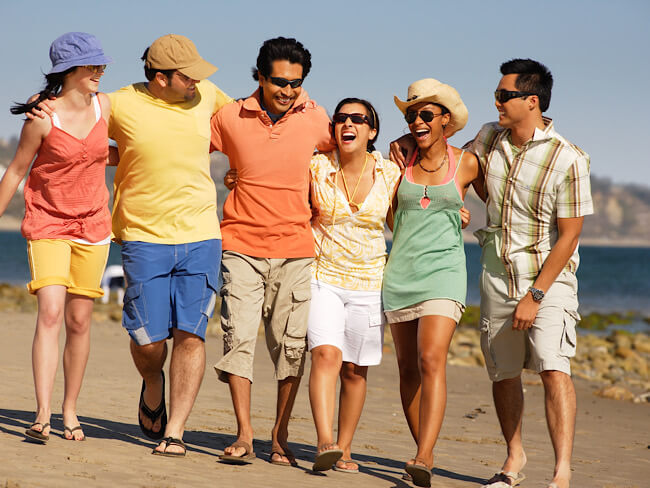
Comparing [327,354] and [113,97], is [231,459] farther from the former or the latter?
[113,97]

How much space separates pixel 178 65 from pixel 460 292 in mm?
2155

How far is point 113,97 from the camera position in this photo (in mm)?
5266

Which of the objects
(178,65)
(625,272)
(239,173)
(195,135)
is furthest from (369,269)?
(625,272)

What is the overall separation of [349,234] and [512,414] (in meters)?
1.52

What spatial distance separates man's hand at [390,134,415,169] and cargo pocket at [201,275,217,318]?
1401 millimetres

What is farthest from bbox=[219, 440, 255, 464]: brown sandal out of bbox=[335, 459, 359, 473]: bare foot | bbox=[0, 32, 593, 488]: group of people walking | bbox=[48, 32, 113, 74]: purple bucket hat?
bbox=[48, 32, 113, 74]: purple bucket hat

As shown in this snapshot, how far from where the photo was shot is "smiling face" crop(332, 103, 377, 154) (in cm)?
539

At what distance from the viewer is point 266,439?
6820mm

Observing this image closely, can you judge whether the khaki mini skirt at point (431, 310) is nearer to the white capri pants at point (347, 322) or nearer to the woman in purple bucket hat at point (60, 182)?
the white capri pants at point (347, 322)

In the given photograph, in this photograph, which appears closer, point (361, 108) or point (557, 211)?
point (557, 211)

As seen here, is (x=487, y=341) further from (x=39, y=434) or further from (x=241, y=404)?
(x=39, y=434)

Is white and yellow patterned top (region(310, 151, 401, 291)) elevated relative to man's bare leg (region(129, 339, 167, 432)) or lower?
elevated

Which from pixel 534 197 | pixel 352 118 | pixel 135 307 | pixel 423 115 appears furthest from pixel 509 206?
pixel 135 307

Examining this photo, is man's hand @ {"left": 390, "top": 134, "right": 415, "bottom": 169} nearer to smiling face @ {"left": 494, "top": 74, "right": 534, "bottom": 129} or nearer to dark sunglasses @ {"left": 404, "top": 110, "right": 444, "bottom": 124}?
dark sunglasses @ {"left": 404, "top": 110, "right": 444, "bottom": 124}
